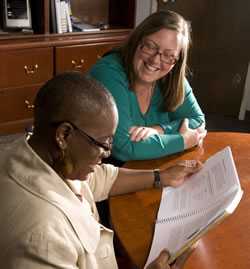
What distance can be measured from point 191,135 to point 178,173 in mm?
289

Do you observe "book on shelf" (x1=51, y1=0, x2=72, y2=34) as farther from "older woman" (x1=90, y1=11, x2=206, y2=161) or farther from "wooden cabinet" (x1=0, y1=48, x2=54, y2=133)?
"older woman" (x1=90, y1=11, x2=206, y2=161)

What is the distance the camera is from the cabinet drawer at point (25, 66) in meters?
2.71

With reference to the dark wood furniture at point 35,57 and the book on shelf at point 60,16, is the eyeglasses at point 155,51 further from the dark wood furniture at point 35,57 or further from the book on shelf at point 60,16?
the book on shelf at point 60,16

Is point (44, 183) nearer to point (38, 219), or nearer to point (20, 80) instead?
point (38, 219)

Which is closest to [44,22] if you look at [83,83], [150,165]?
[150,165]

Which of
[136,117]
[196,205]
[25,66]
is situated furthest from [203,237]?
[25,66]

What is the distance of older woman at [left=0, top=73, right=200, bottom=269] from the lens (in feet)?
2.45

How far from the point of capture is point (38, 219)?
75 cm

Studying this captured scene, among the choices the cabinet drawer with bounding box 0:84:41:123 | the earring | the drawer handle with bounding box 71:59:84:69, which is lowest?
the cabinet drawer with bounding box 0:84:41:123

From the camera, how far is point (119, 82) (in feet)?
5.17

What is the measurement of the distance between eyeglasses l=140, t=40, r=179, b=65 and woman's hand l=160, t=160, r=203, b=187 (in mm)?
464

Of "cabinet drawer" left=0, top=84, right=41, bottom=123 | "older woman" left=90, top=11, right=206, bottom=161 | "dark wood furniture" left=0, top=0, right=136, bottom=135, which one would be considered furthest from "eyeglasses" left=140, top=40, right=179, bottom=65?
"cabinet drawer" left=0, top=84, right=41, bottom=123

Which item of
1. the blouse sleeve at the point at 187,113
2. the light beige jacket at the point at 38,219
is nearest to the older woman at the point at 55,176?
the light beige jacket at the point at 38,219

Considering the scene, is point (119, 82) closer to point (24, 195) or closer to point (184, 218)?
point (184, 218)
